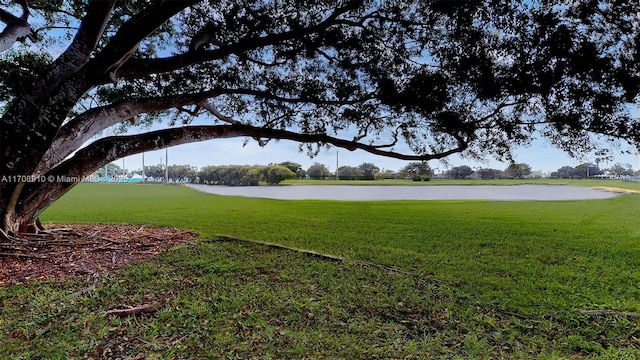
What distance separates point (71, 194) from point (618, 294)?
15828 mm

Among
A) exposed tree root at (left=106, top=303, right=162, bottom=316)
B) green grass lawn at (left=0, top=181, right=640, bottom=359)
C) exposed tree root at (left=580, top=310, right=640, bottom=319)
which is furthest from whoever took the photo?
exposed tree root at (left=580, top=310, right=640, bottom=319)

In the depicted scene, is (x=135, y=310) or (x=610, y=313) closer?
(x=135, y=310)

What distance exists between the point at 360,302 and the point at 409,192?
840cm

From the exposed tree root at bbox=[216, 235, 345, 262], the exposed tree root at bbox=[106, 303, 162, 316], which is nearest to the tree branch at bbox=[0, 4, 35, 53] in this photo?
the exposed tree root at bbox=[216, 235, 345, 262]

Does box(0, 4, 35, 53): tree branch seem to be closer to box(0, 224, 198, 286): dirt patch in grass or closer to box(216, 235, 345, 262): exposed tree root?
box(0, 224, 198, 286): dirt patch in grass

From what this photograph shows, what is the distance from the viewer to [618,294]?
2.85 metres

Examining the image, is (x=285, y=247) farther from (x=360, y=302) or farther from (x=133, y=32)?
(x=133, y=32)

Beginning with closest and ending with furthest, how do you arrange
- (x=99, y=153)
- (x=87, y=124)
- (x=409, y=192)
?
(x=87, y=124)
(x=99, y=153)
(x=409, y=192)

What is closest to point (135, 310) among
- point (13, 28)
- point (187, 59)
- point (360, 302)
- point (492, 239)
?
point (360, 302)

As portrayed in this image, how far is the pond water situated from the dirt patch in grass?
229 inches

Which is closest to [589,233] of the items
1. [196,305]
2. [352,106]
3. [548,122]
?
[548,122]

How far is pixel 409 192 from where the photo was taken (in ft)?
34.3

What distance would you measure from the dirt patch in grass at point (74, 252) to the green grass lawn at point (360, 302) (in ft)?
1.04

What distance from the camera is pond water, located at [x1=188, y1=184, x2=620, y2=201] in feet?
28.6
